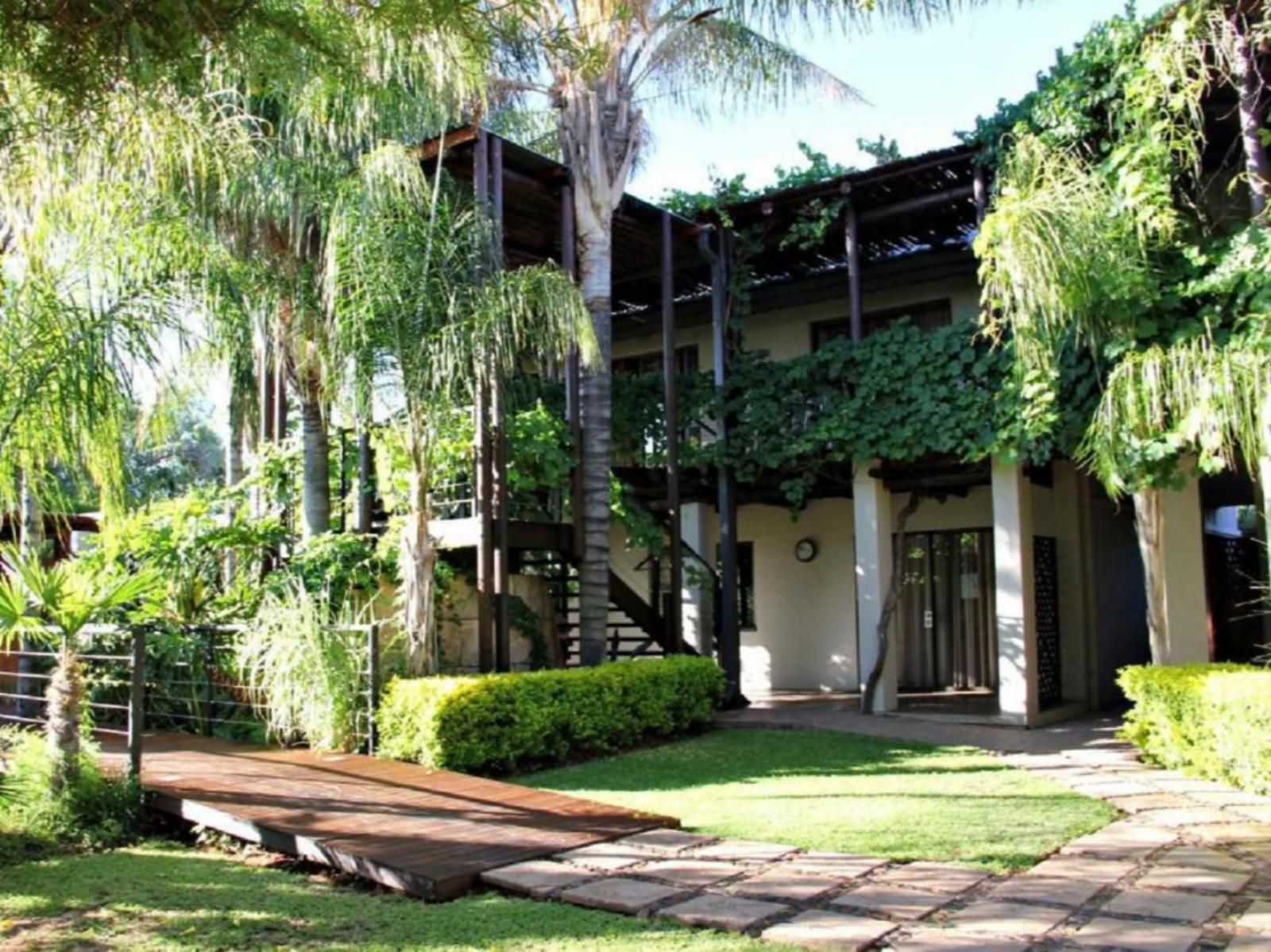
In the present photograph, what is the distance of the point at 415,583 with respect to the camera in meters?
9.17

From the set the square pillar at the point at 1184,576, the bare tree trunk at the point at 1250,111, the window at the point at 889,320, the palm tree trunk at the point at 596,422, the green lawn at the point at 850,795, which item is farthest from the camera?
the window at the point at 889,320

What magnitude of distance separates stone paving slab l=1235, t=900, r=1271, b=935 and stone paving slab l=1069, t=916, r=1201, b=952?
0.23 metres

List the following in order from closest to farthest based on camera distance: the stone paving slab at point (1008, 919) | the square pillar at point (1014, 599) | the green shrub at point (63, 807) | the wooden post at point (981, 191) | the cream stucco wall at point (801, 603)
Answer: the stone paving slab at point (1008, 919)
the green shrub at point (63, 807)
the square pillar at point (1014, 599)
the wooden post at point (981, 191)
the cream stucco wall at point (801, 603)

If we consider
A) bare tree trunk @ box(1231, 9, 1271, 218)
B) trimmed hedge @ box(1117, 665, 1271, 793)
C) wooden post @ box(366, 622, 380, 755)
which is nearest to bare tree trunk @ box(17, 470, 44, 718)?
wooden post @ box(366, 622, 380, 755)

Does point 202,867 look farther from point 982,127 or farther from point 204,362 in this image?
point 982,127

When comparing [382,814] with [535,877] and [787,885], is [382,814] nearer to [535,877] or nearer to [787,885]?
[535,877]

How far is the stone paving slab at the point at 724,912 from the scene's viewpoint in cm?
448

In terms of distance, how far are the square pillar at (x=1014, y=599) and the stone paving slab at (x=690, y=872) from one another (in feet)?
21.1

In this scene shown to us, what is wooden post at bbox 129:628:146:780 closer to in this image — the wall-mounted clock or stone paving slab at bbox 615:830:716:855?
stone paving slab at bbox 615:830:716:855

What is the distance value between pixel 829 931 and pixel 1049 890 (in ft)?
3.95

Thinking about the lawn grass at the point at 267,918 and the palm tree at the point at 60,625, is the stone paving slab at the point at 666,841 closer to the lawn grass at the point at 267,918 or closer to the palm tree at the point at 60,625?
the lawn grass at the point at 267,918

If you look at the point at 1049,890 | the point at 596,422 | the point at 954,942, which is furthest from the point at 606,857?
the point at 596,422

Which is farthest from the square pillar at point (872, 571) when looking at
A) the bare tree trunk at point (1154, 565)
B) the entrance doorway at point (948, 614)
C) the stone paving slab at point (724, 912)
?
the stone paving slab at point (724, 912)

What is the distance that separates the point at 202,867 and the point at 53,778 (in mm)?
1234
